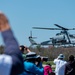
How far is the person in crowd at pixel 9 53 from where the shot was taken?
1.85 m

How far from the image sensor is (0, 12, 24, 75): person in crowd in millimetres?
1851

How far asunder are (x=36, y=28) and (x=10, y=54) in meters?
71.4

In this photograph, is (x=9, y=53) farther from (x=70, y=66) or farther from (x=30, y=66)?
(x=70, y=66)

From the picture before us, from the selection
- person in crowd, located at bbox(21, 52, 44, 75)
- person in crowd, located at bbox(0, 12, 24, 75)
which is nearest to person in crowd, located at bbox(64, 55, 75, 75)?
person in crowd, located at bbox(21, 52, 44, 75)

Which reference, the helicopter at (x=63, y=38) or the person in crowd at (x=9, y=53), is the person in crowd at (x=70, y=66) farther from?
the helicopter at (x=63, y=38)

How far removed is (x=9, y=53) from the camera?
1.90 meters

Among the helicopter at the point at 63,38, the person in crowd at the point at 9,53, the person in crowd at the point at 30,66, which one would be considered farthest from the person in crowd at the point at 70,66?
the helicopter at the point at 63,38

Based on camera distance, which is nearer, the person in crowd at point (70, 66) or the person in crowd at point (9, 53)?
the person in crowd at point (9, 53)

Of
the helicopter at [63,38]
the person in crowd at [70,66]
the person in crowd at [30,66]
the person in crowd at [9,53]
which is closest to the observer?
the person in crowd at [9,53]

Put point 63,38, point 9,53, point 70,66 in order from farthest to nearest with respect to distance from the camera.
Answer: point 63,38 < point 70,66 < point 9,53

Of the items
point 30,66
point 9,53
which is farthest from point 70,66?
point 9,53

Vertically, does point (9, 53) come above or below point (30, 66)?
above

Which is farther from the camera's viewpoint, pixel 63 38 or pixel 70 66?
pixel 63 38

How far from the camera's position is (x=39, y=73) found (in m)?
5.27
